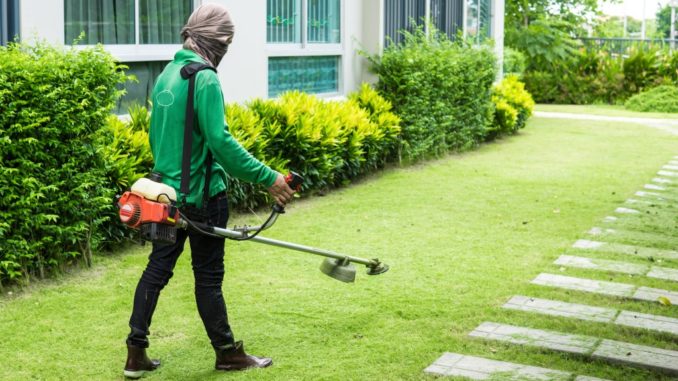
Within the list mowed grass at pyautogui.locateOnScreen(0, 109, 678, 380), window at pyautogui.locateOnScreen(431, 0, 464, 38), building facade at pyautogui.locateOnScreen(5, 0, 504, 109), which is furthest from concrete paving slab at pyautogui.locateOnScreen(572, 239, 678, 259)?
window at pyautogui.locateOnScreen(431, 0, 464, 38)

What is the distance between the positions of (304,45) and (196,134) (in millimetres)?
7408

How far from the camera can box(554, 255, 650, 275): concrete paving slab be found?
299 inches

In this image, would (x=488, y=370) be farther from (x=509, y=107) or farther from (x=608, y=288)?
(x=509, y=107)

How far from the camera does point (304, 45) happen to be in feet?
39.5

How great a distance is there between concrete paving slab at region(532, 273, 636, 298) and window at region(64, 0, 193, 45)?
4261mm

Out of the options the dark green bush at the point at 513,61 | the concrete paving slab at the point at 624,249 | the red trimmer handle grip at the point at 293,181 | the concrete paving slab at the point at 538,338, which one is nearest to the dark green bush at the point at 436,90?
the concrete paving slab at the point at 624,249

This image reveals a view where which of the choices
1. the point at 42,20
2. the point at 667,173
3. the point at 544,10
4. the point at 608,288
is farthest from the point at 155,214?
the point at 544,10

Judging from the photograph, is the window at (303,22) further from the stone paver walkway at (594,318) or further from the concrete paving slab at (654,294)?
the concrete paving slab at (654,294)

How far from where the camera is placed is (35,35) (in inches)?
287

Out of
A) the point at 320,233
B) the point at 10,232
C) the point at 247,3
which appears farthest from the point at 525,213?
the point at 10,232

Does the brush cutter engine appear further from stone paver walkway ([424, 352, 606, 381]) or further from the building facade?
the building facade

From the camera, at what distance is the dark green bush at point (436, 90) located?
12977mm

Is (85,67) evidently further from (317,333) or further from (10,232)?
(317,333)

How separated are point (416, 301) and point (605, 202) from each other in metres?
4.90
